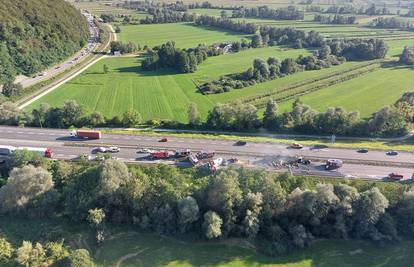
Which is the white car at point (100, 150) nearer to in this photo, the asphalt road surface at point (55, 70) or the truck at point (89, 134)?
the truck at point (89, 134)

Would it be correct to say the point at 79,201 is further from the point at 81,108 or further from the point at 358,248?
the point at 358,248

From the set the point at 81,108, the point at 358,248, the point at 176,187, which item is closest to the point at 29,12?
the point at 81,108

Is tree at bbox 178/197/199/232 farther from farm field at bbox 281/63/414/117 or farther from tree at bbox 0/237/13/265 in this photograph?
farm field at bbox 281/63/414/117

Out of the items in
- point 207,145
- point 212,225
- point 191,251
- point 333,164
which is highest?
point 207,145

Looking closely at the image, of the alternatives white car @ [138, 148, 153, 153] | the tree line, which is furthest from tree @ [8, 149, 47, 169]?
white car @ [138, 148, 153, 153]

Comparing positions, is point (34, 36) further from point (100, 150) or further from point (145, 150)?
point (145, 150)

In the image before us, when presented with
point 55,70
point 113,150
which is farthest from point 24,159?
point 55,70
